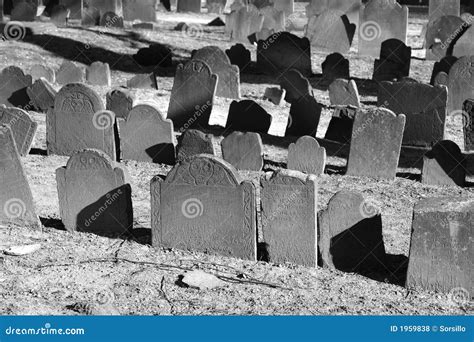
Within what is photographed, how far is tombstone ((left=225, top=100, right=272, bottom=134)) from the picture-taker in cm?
1377

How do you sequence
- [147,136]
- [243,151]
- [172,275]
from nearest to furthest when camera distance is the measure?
[172,275], [243,151], [147,136]

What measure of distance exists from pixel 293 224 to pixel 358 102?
326 inches

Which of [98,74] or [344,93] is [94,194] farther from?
[98,74]

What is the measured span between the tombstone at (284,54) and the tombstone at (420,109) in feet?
18.9

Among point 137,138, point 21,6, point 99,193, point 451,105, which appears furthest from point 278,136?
point 21,6

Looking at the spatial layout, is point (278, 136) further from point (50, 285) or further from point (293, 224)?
point (50, 285)

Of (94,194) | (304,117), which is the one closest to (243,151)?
(304,117)

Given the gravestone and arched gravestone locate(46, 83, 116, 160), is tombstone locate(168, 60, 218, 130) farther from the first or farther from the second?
the gravestone

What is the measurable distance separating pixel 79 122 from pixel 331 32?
1197 centimetres

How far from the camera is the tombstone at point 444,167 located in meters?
11.1

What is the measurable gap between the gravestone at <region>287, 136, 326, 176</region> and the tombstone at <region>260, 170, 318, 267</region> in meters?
3.33

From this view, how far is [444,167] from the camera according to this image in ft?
36.7

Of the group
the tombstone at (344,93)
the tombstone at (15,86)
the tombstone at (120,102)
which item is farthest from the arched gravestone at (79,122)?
the tombstone at (344,93)

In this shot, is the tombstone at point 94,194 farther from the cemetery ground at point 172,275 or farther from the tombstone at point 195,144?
the tombstone at point 195,144
